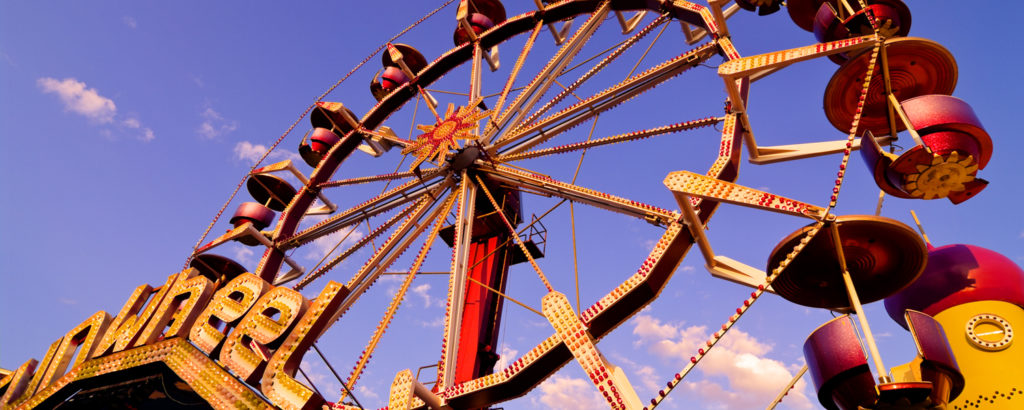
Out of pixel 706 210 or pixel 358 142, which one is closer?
pixel 706 210

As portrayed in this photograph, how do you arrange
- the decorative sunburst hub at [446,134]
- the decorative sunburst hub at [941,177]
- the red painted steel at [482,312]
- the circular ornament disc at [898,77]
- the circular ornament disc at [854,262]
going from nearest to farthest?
the circular ornament disc at [854,262]
the decorative sunburst hub at [941,177]
the circular ornament disc at [898,77]
the red painted steel at [482,312]
the decorative sunburst hub at [446,134]

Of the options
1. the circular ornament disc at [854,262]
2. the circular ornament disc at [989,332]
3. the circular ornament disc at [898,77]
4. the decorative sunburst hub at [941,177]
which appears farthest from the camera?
the circular ornament disc at [989,332]

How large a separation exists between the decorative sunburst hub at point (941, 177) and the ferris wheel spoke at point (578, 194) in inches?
101

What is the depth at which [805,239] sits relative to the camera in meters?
6.98

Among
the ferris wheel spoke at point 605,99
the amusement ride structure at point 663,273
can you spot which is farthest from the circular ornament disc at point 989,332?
the ferris wheel spoke at point 605,99

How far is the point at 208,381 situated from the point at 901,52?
29.6 ft

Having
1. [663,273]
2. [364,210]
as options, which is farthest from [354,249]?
[663,273]

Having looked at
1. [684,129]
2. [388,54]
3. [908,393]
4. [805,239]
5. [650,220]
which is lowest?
[908,393]

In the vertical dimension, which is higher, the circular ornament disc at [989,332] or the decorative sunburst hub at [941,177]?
the decorative sunburst hub at [941,177]

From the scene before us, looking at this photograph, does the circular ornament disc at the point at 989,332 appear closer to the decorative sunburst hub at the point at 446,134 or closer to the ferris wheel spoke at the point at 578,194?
the ferris wheel spoke at the point at 578,194

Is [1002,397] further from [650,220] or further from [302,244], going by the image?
[302,244]

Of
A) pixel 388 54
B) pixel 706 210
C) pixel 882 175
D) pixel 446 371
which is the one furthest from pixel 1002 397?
pixel 388 54

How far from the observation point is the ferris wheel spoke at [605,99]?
11.9 m

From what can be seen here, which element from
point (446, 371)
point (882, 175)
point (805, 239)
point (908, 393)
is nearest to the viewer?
point (908, 393)
